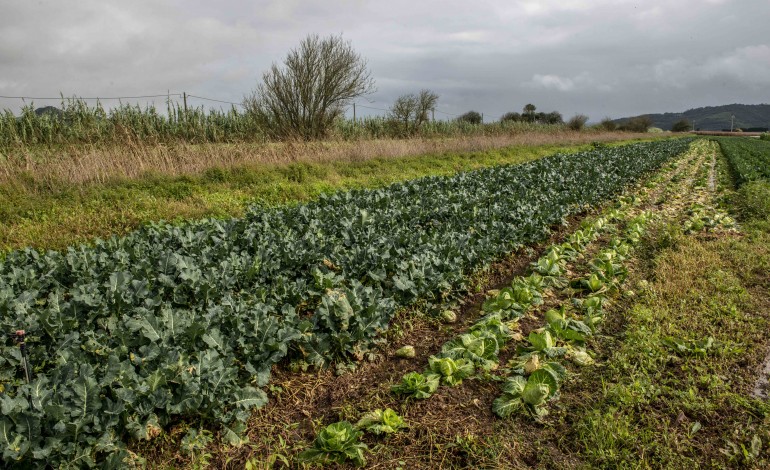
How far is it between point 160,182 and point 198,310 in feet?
24.2

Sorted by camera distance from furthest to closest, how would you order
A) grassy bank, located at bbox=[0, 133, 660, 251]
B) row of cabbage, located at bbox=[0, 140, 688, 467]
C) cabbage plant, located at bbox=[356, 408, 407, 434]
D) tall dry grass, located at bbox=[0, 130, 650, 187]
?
tall dry grass, located at bbox=[0, 130, 650, 187]
grassy bank, located at bbox=[0, 133, 660, 251]
cabbage plant, located at bbox=[356, 408, 407, 434]
row of cabbage, located at bbox=[0, 140, 688, 467]

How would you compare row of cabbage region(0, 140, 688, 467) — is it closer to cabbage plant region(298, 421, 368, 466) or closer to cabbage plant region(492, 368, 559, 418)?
cabbage plant region(298, 421, 368, 466)

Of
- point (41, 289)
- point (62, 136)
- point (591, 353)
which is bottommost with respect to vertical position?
point (591, 353)

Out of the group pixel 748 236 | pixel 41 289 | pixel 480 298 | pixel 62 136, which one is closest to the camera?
pixel 41 289

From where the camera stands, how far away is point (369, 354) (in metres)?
3.88

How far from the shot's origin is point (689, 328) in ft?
14.4

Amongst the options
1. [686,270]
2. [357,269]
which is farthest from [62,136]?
[686,270]

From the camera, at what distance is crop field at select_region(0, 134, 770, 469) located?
2738 millimetres

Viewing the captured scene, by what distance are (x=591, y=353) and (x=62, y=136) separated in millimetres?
13879

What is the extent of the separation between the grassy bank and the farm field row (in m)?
5.29

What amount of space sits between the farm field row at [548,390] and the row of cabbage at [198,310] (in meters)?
0.27

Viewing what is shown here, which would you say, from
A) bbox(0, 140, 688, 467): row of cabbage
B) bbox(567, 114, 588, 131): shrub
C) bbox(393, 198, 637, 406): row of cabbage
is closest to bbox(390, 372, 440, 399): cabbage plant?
bbox(393, 198, 637, 406): row of cabbage

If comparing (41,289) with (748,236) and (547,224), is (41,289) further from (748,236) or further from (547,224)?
(748,236)

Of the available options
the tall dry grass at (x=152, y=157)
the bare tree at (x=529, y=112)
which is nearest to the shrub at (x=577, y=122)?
the bare tree at (x=529, y=112)
